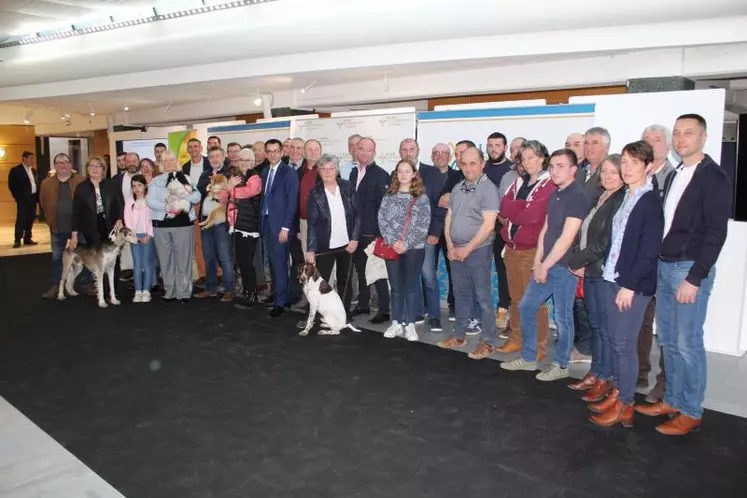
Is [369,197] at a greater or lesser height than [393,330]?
greater

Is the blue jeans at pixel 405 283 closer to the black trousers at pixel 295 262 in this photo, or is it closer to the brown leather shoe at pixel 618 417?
the black trousers at pixel 295 262

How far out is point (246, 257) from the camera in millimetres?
5863

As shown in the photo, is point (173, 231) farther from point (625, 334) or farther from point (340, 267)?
point (625, 334)

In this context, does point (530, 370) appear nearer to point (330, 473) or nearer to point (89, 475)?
point (330, 473)

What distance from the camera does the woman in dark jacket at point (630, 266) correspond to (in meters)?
3.00

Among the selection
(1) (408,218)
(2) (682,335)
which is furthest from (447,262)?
(2) (682,335)

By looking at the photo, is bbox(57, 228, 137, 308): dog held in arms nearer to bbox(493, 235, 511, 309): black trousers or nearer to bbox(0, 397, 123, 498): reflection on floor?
bbox(0, 397, 123, 498): reflection on floor

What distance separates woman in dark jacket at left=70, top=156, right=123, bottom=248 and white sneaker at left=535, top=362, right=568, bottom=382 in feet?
14.5

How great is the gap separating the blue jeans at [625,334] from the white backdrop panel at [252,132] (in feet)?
17.7

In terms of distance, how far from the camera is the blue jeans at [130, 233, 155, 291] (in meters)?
6.24

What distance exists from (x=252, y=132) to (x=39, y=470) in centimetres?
598

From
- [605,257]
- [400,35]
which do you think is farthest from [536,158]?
[400,35]

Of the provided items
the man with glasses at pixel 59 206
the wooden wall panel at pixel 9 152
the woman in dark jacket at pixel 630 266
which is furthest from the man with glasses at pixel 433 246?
the wooden wall panel at pixel 9 152

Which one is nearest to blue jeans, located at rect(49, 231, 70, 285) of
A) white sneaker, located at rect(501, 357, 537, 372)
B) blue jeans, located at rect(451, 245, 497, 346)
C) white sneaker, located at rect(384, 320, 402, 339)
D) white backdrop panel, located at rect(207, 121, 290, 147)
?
white backdrop panel, located at rect(207, 121, 290, 147)
